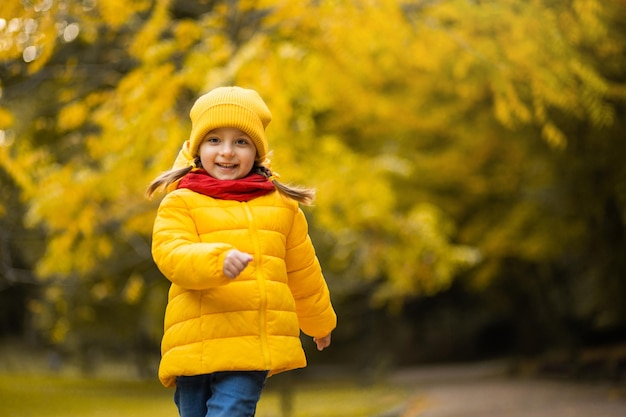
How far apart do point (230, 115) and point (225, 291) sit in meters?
0.67

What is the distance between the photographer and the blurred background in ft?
25.4

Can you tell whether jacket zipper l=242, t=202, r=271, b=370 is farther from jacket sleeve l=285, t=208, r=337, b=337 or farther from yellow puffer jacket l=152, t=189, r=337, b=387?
jacket sleeve l=285, t=208, r=337, b=337

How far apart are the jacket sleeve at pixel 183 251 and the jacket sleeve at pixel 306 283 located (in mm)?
448

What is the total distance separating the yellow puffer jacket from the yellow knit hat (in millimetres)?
251

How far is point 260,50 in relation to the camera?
306 inches

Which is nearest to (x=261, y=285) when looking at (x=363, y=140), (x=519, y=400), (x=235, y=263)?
(x=235, y=263)

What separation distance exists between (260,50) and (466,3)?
1.79 m

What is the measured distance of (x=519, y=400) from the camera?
1488cm

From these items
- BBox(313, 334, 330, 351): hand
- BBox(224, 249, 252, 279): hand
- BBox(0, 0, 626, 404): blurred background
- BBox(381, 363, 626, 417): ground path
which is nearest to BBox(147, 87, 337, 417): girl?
BBox(224, 249, 252, 279): hand

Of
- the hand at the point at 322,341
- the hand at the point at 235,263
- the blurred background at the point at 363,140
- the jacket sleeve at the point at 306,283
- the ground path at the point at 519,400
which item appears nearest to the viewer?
the hand at the point at 235,263

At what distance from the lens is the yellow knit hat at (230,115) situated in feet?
11.7

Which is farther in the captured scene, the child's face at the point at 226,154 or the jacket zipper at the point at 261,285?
the child's face at the point at 226,154

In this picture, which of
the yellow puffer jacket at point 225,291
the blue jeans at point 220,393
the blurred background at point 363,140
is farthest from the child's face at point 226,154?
the blurred background at point 363,140

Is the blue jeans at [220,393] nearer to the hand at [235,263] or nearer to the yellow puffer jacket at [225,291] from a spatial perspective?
the yellow puffer jacket at [225,291]
